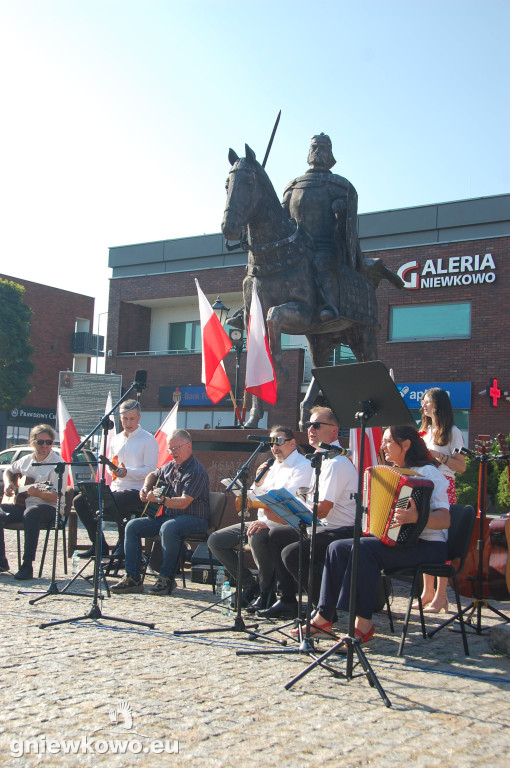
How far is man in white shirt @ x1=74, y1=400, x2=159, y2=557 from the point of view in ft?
28.6

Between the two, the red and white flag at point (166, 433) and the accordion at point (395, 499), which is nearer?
the accordion at point (395, 499)

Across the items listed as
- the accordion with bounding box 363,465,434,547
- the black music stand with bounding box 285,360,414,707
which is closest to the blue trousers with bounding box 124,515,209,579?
the accordion with bounding box 363,465,434,547

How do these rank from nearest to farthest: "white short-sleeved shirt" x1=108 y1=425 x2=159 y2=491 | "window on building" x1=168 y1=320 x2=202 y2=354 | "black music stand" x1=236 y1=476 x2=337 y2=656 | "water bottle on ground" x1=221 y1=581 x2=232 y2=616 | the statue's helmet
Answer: "black music stand" x1=236 y1=476 x2=337 y2=656 → "water bottle on ground" x1=221 y1=581 x2=232 y2=616 → "white short-sleeved shirt" x1=108 y1=425 x2=159 y2=491 → the statue's helmet → "window on building" x1=168 y1=320 x2=202 y2=354

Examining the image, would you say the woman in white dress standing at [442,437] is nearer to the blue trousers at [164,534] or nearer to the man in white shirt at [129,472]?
the blue trousers at [164,534]

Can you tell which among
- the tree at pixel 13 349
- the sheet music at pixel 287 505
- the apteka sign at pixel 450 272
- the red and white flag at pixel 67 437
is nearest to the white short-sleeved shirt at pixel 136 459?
the red and white flag at pixel 67 437

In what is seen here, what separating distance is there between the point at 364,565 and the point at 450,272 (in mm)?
22869

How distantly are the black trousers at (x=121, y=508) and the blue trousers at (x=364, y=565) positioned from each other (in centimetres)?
345

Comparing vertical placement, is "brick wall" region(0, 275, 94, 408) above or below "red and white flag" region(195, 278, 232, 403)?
above

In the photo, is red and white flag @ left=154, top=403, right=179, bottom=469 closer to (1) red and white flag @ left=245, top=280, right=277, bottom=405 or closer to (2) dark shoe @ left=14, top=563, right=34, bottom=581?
(1) red and white flag @ left=245, top=280, right=277, bottom=405

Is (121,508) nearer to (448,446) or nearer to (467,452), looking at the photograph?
(448,446)

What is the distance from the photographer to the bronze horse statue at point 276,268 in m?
9.26

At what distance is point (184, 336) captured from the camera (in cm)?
3488

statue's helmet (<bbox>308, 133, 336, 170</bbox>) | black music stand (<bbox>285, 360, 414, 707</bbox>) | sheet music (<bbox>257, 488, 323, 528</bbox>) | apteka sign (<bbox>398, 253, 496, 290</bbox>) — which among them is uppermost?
apteka sign (<bbox>398, 253, 496, 290</bbox>)

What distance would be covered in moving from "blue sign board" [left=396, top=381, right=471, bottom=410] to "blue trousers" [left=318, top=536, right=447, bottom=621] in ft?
67.5
